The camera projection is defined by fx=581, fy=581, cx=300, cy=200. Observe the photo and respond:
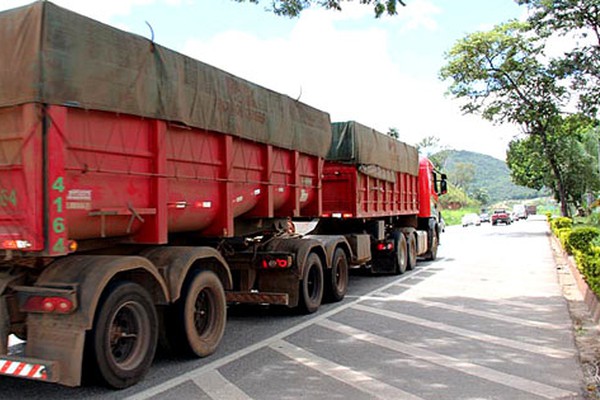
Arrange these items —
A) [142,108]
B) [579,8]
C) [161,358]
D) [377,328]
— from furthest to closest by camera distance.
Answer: [579,8] < [377,328] < [161,358] < [142,108]

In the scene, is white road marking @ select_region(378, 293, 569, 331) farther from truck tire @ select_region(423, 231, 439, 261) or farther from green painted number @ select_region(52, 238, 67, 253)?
truck tire @ select_region(423, 231, 439, 261)

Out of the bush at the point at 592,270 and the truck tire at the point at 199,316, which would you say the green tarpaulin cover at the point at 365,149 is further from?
the truck tire at the point at 199,316

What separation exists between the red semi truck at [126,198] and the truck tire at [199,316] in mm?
16

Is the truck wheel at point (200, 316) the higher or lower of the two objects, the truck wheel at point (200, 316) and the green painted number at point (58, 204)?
the lower

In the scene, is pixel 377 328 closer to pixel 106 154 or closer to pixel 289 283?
pixel 289 283

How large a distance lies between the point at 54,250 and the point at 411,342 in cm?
462

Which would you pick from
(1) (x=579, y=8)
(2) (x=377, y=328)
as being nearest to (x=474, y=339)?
(2) (x=377, y=328)

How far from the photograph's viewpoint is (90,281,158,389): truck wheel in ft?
16.9

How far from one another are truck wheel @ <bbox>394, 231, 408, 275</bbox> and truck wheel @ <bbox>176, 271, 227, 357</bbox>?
859cm

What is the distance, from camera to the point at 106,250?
625 cm

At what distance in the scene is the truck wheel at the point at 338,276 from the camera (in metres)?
10.6

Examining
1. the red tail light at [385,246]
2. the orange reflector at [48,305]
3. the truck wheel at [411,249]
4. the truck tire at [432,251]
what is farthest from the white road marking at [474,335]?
the truck tire at [432,251]

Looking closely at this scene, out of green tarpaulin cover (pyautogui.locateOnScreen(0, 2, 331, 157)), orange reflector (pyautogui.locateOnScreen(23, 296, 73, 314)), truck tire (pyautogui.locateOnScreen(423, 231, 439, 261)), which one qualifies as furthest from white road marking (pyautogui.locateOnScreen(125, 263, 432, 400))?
truck tire (pyautogui.locateOnScreen(423, 231, 439, 261))

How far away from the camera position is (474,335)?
26.1 feet
